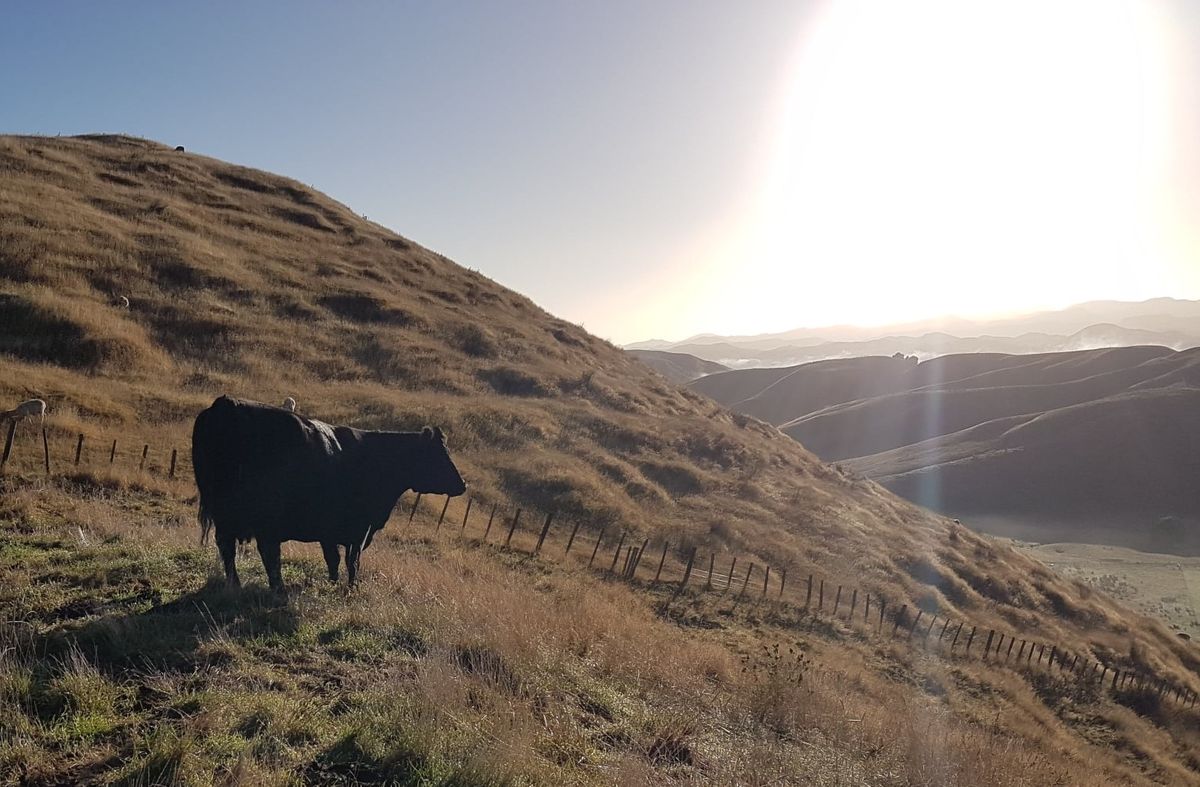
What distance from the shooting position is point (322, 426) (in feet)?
32.0

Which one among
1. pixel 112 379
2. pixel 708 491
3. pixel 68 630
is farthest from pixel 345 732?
pixel 708 491

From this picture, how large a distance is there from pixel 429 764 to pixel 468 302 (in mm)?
45979

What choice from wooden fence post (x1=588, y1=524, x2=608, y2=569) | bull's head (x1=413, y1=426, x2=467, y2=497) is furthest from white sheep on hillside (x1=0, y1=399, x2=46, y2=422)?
wooden fence post (x1=588, y1=524, x2=608, y2=569)

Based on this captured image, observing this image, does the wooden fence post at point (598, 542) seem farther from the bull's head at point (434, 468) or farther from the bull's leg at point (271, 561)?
the bull's leg at point (271, 561)

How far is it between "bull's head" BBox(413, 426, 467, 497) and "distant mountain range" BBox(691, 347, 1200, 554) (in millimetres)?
Result: 82425

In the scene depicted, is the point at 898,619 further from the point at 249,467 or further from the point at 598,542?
the point at 249,467

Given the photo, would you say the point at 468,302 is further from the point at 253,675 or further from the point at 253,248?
the point at 253,675

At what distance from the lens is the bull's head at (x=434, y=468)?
11297mm

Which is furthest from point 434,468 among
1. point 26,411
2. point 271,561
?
point 26,411

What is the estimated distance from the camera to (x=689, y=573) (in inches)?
826

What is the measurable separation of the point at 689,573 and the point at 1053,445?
98812 mm

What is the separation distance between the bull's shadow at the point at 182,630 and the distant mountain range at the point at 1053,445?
86.1 meters

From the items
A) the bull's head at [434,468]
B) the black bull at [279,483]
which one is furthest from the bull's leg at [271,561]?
the bull's head at [434,468]

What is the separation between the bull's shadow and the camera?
6234 millimetres
